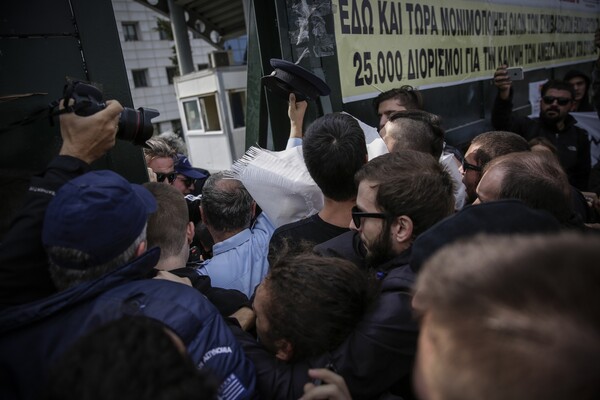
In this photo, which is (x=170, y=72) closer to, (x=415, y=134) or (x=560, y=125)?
(x=560, y=125)

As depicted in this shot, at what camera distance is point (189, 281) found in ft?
4.40

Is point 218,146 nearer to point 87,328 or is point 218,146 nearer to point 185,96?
point 185,96

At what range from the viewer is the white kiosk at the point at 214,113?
40.6ft

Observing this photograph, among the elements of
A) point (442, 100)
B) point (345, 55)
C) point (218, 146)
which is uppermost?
point (345, 55)

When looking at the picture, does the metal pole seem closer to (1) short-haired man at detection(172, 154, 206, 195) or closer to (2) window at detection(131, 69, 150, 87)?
(1) short-haired man at detection(172, 154, 206, 195)

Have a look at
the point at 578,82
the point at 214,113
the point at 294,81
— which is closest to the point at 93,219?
the point at 294,81

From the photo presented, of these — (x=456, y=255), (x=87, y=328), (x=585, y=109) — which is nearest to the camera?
(x=456, y=255)

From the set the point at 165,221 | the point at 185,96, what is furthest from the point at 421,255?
the point at 185,96

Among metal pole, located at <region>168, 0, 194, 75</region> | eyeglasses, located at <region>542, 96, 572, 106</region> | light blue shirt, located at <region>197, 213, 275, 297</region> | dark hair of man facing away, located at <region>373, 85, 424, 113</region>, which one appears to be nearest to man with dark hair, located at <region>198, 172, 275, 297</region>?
light blue shirt, located at <region>197, 213, 275, 297</region>

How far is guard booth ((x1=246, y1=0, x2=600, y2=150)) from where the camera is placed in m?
2.57

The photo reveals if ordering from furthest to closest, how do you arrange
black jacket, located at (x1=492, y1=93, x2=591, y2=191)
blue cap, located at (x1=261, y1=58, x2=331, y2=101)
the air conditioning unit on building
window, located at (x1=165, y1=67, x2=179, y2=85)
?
1. window, located at (x1=165, y1=67, x2=179, y2=85)
2. the air conditioning unit on building
3. black jacket, located at (x1=492, y1=93, x2=591, y2=191)
4. blue cap, located at (x1=261, y1=58, x2=331, y2=101)

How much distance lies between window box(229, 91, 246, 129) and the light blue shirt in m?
11.4

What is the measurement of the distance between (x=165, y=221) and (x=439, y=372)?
1.19 meters

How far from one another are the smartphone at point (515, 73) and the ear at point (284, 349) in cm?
365
